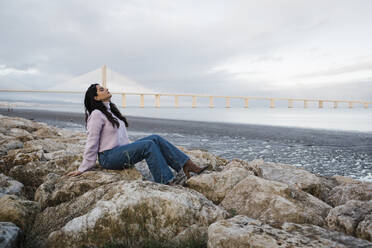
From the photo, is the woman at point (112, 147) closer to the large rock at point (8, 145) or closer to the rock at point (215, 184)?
the rock at point (215, 184)

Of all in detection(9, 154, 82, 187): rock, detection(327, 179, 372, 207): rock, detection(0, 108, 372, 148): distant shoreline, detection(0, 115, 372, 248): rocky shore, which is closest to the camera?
detection(0, 115, 372, 248): rocky shore

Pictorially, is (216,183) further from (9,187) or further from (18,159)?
(18,159)

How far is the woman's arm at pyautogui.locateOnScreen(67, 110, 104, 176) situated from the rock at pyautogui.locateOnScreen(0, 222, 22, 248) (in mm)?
1074

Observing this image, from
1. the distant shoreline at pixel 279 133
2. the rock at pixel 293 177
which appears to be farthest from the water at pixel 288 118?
Result: the rock at pixel 293 177

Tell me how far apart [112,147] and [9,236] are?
1.41 metres

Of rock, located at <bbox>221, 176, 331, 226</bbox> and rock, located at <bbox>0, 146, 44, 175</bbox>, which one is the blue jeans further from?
rock, located at <bbox>0, 146, 44, 175</bbox>

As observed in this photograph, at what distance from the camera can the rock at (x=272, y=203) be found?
223 cm

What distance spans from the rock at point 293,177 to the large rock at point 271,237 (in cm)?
153

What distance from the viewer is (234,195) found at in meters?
2.73

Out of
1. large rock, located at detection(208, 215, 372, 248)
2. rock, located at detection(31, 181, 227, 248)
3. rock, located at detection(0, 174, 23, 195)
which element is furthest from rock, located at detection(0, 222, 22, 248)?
large rock, located at detection(208, 215, 372, 248)

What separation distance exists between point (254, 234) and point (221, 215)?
618 millimetres

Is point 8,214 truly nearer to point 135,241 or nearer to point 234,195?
point 135,241

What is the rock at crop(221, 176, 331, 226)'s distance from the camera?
2.23 meters

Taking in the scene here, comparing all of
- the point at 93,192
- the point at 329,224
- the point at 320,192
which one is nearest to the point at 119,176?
the point at 93,192
